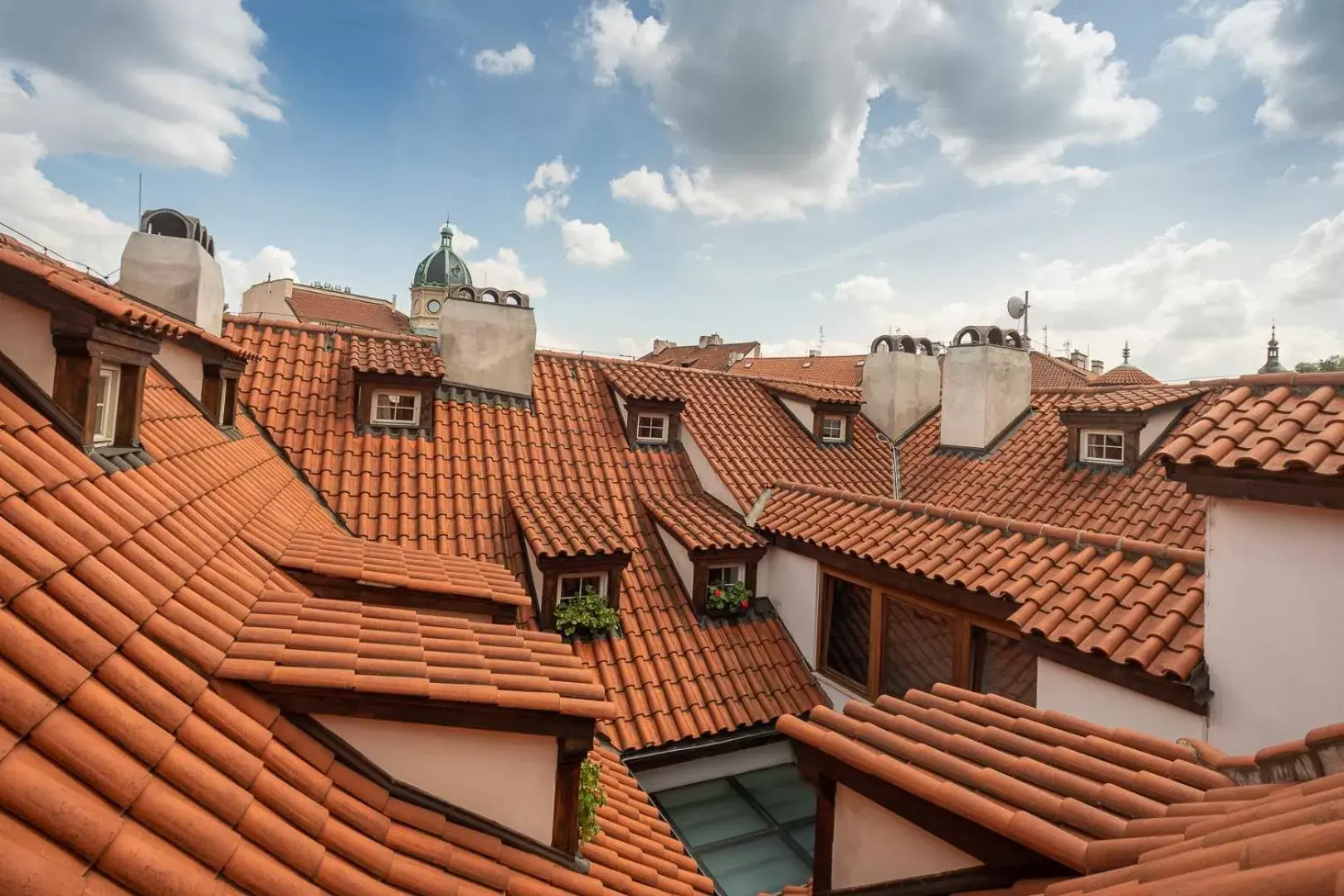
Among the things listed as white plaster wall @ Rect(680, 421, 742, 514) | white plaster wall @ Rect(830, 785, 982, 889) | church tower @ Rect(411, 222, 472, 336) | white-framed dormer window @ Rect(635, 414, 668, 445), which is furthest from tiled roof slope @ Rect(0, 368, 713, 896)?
church tower @ Rect(411, 222, 472, 336)

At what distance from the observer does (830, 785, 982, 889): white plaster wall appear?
2812 mm

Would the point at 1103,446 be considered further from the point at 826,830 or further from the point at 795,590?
the point at 826,830

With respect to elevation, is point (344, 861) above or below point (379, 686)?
below

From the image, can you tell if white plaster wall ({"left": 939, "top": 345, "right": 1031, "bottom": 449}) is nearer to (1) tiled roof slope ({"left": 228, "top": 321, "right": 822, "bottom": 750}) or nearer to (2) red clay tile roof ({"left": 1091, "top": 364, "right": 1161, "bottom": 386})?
(1) tiled roof slope ({"left": 228, "top": 321, "right": 822, "bottom": 750})

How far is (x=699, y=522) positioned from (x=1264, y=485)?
A: 6.41m

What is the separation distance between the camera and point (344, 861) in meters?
2.31

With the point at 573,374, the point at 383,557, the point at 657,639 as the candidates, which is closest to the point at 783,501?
the point at 657,639

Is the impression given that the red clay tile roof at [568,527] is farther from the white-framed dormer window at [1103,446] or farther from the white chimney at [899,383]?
the white chimney at [899,383]

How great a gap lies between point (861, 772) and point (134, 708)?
2.90m

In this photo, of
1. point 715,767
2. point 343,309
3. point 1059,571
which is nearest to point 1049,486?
point 1059,571

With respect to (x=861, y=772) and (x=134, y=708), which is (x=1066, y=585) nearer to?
(x=861, y=772)

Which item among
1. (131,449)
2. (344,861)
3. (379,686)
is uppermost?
(131,449)

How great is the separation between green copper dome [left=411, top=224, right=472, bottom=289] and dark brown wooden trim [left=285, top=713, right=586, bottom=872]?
63.3 meters

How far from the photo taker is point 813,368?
35.0 meters
